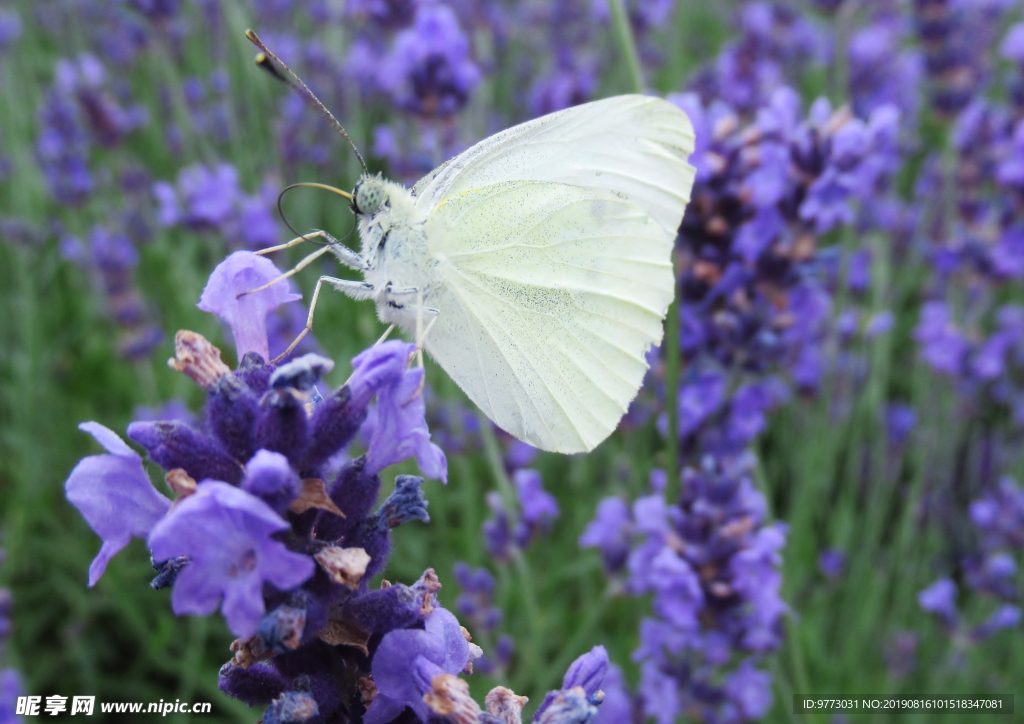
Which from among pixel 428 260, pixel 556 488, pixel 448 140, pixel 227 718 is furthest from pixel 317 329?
pixel 428 260

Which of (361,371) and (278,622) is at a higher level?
(361,371)

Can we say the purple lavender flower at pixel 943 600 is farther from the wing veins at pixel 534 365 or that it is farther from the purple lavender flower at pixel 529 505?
the wing veins at pixel 534 365

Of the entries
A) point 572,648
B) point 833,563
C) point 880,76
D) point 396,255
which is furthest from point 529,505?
point 880,76

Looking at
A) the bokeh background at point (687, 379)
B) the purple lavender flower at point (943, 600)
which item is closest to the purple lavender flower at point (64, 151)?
the bokeh background at point (687, 379)

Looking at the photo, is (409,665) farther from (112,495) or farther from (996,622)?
(996,622)

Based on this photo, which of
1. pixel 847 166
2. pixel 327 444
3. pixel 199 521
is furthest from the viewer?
pixel 847 166

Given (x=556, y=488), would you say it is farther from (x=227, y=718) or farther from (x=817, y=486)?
(x=227, y=718)

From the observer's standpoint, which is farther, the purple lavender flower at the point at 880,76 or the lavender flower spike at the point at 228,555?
the purple lavender flower at the point at 880,76
